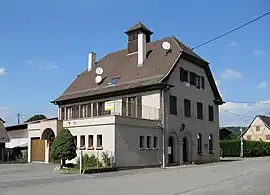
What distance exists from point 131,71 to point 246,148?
30.8 m

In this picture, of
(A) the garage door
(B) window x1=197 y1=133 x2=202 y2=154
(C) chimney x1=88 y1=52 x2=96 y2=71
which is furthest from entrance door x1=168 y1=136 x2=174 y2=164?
(C) chimney x1=88 y1=52 x2=96 y2=71

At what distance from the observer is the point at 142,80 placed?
122 feet

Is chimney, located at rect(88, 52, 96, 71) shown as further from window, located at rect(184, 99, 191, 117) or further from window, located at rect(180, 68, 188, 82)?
window, located at rect(184, 99, 191, 117)

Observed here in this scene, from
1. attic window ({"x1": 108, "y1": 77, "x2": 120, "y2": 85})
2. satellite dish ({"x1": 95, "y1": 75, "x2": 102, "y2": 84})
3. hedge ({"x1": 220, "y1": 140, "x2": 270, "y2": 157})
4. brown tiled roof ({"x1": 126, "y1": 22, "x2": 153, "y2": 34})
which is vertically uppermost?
brown tiled roof ({"x1": 126, "y1": 22, "x2": 153, "y2": 34})

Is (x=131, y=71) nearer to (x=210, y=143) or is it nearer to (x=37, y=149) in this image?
(x=210, y=143)

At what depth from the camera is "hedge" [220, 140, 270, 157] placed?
62.5 meters

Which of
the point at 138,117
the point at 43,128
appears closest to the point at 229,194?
the point at 138,117

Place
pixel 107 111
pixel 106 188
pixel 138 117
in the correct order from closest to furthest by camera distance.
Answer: pixel 106 188 < pixel 138 117 < pixel 107 111

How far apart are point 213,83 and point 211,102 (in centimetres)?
228

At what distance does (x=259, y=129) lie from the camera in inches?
3393

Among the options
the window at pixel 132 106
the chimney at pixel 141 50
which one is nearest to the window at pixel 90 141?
the window at pixel 132 106

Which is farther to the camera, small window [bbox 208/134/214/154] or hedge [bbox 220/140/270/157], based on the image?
hedge [bbox 220/140/270/157]

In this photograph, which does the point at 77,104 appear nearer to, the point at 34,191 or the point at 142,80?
the point at 142,80

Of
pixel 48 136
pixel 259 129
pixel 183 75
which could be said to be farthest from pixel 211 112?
pixel 259 129
